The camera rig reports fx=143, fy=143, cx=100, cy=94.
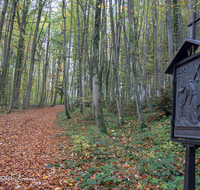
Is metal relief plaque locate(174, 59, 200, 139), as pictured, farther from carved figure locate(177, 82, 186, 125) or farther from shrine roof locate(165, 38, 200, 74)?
shrine roof locate(165, 38, 200, 74)

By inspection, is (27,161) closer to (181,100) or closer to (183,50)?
(181,100)

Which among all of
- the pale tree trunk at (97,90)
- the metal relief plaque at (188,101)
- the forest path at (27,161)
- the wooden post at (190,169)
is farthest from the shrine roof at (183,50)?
the pale tree trunk at (97,90)

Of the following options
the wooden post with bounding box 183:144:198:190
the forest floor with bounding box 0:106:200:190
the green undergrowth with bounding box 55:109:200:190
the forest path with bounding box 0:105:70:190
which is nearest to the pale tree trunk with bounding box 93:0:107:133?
the forest floor with bounding box 0:106:200:190

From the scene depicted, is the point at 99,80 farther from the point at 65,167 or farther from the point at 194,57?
the point at 194,57

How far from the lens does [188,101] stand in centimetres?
261

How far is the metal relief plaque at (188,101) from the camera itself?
2393 millimetres

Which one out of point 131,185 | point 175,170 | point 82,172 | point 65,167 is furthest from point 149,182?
point 65,167

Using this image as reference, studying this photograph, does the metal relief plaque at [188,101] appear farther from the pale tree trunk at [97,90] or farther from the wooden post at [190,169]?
the pale tree trunk at [97,90]

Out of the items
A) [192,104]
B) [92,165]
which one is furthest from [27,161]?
[192,104]

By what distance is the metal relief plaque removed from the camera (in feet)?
7.85

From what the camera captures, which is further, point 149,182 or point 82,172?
point 82,172

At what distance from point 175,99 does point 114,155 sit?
3444 mm

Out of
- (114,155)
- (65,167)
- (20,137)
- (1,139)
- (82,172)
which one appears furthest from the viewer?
(20,137)

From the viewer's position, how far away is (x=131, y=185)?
3453 mm
